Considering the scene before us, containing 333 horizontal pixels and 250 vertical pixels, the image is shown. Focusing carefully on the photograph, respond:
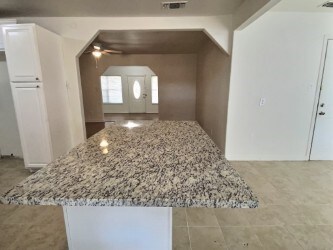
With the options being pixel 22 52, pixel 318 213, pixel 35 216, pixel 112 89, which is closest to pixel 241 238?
pixel 318 213

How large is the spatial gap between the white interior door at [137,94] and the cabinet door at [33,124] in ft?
22.9

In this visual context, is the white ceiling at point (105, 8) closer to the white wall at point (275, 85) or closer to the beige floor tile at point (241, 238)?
Result: the white wall at point (275, 85)

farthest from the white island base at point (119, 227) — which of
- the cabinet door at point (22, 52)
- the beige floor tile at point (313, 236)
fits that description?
the cabinet door at point (22, 52)

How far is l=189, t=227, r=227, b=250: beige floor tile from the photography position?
1.70 metres

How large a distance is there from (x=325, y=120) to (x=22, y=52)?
4.95m

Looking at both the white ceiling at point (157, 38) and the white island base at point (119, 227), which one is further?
the white ceiling at point (157, 38)

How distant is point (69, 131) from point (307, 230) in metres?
3.61

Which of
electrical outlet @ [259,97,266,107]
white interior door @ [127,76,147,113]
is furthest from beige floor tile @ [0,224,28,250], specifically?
white interior door @ [127,76,147,113]

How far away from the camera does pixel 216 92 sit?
4.11 meters

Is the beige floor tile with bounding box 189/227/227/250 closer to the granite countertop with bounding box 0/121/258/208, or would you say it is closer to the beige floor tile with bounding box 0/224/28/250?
the granite countertop with bounding box 0/121/258/208

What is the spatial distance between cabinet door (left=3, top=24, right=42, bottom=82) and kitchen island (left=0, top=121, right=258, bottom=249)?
6.39ft

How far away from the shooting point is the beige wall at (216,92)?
11.5 feet

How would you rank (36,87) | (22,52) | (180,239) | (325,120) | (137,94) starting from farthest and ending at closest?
(137,94), (325,120), (36,87), (22,52), (180,239)

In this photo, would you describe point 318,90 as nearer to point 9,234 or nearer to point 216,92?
point 216,92
